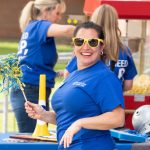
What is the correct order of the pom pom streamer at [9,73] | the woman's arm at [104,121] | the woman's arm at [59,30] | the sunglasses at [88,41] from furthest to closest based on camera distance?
the woman's arm at [59,30], the pom pom streamer at [9,73], the sunglasses at [88,41], the woman's arm at [104,121]

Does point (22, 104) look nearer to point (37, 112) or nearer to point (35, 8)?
point (35, 8)

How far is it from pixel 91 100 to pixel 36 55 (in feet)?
6.28

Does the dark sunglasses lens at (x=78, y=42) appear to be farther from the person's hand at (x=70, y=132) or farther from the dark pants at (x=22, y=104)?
the dark pants at (x=22, y=104)

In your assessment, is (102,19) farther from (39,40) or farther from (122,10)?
(122,10)

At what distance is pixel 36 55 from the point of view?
586 centimetres

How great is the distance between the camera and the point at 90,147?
4055 mm

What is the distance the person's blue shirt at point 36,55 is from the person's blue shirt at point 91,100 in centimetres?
172

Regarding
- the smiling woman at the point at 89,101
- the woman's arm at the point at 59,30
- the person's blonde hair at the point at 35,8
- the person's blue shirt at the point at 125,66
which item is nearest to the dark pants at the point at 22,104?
the woman's arm at the point at 59,30

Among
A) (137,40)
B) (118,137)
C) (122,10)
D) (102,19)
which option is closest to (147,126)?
(118,137)

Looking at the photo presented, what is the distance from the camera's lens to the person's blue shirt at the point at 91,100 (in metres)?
3.99

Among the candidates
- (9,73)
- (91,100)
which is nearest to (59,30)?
(9,73)

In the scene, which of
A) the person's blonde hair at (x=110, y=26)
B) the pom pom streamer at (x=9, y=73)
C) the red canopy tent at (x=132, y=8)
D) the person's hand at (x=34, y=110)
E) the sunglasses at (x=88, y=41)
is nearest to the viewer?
the sunglasses at (x=88, y=41)

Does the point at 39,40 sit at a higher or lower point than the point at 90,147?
higher

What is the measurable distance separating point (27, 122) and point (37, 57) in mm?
548
